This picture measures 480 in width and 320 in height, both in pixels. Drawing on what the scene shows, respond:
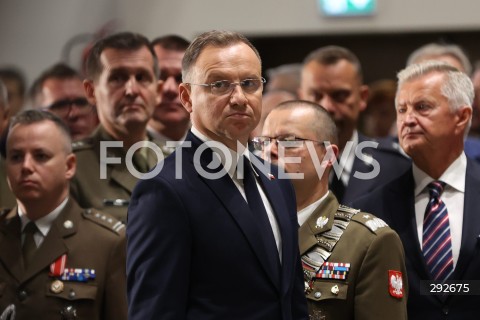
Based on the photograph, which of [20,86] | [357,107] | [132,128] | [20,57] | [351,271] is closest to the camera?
[351,271]

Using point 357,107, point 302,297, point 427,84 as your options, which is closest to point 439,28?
point 357,107

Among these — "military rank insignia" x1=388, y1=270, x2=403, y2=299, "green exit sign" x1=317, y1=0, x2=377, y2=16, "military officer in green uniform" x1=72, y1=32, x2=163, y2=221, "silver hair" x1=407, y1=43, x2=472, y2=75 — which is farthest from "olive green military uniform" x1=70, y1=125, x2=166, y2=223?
Answer: "green exit sign" x1=317, y1=0, x2=377, y2=16

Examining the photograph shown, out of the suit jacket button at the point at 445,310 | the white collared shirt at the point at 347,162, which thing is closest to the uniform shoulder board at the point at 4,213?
the white collared shirt at the point at 347,162

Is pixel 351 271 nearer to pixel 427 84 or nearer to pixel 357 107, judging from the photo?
pixel 427 84

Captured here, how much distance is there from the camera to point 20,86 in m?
5.86

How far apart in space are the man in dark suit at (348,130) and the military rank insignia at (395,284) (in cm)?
73

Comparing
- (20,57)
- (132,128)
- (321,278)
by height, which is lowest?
(321,278)

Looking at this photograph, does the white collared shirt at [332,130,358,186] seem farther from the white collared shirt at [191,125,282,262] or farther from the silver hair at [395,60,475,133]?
the white collared shirt at [191,125,282,262]

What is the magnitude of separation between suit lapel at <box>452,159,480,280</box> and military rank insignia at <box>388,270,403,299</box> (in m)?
0.33

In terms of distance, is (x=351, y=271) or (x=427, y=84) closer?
(x=351, y=271)

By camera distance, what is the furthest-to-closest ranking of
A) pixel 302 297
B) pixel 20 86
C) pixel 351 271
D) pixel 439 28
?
pixel 439 28 < pixel 20 86 < pixel 351 271 < pixel 302 297

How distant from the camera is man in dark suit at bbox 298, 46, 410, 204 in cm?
361

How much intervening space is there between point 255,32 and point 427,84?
344 centimetres

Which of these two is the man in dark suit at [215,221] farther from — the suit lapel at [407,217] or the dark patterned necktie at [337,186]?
the dark patterned necktie at [337,186]
